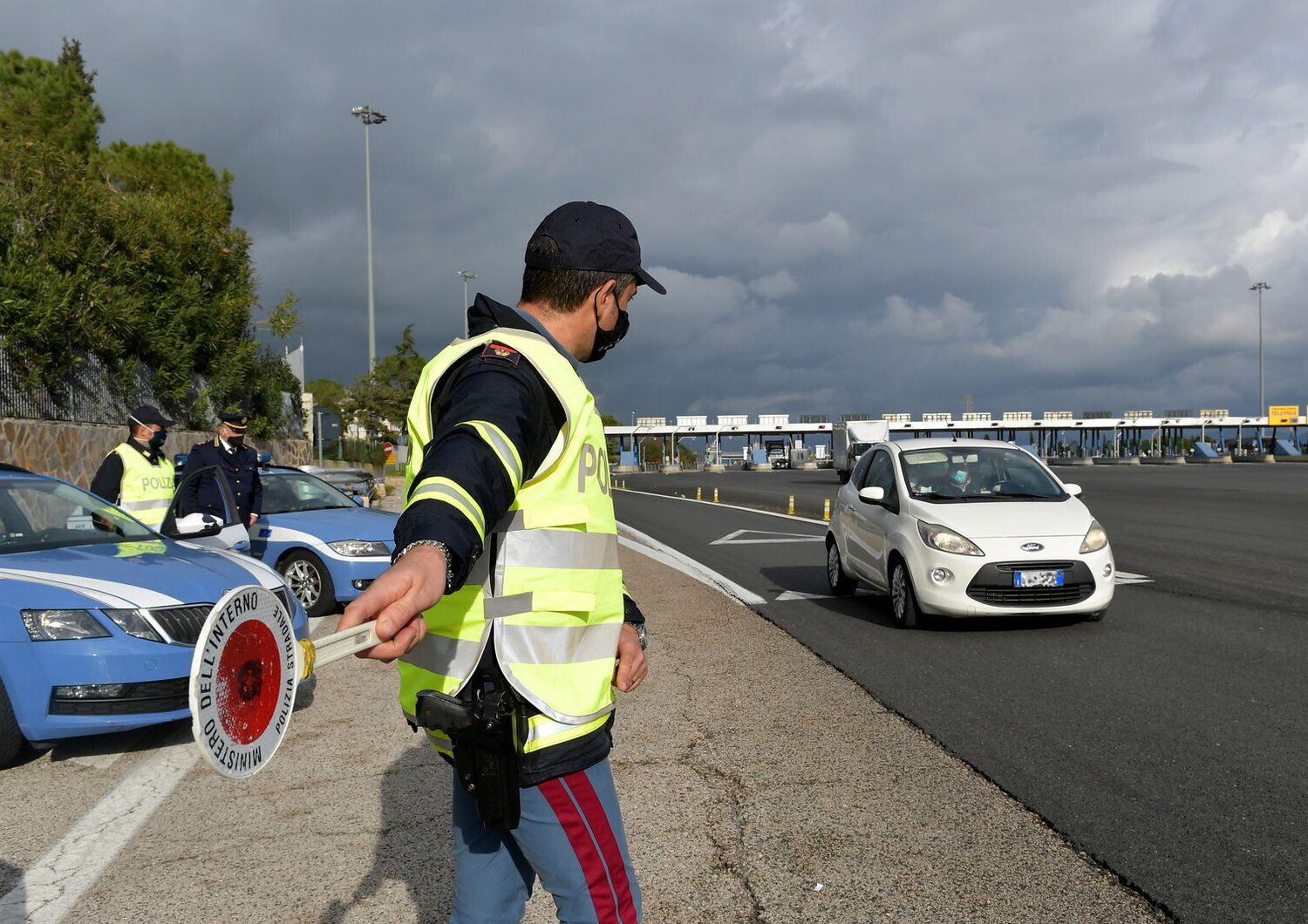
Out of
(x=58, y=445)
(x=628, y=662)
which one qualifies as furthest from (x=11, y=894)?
(x=58, y=445)

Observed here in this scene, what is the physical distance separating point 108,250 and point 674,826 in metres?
21.5

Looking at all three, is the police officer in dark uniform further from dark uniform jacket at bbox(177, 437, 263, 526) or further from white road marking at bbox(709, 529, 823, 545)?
white road marking at bbox(709, 529, 823, 545)

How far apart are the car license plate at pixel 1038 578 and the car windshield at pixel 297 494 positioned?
6.85 m

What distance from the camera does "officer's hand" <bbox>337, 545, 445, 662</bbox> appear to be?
1.44 metres

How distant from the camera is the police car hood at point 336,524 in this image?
32.6 ft

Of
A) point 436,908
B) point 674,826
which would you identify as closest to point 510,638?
point 436,908

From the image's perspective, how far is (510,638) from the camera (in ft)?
6.06

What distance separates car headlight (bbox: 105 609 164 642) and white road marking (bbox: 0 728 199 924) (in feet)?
2.24

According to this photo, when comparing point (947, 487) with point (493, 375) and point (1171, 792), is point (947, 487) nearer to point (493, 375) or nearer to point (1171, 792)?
point (1171, 792)

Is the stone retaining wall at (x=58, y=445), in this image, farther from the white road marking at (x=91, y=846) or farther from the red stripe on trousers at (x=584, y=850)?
the red stripe on trousers at (x=584, y=850)

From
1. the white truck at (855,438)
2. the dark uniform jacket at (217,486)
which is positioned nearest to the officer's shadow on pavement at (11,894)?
the dark uniform jacket at (217,486)

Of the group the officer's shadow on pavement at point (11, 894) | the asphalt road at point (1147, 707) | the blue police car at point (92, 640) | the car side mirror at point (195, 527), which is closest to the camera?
the officer's shadow on pavement at point (11, 894)

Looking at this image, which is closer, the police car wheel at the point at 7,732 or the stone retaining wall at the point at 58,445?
the police car wheel at the point at 7,732

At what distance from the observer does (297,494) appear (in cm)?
1136
